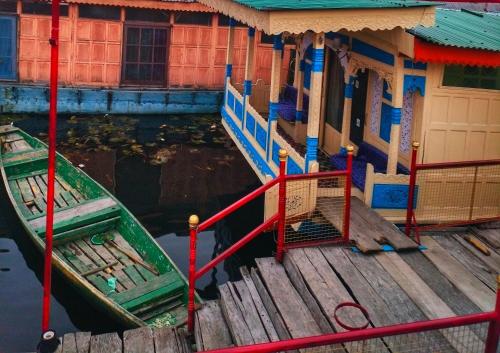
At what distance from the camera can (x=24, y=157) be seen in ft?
48.2

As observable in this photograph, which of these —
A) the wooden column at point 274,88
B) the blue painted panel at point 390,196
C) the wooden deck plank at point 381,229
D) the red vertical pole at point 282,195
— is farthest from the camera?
the wooden column at point 274,88

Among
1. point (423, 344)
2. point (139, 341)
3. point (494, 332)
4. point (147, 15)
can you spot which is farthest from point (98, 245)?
point (147, 15)

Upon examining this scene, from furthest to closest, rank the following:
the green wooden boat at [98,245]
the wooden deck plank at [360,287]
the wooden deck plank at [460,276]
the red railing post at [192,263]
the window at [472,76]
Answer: the window at [472,76]
the green wooden boat at [98,245]
the wooden deck plank at [460,276]
the wooden deck plank at [360,287]
the red railing post at [192,263]

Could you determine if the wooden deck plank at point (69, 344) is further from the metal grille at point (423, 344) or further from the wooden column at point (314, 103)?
the wooden column at point (314, 103)

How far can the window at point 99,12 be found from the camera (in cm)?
2205

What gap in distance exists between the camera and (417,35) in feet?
31.4

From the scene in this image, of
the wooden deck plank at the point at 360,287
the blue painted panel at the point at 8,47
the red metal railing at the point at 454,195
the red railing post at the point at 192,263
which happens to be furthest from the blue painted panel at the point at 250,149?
the blue painted panel at the point at 8,47

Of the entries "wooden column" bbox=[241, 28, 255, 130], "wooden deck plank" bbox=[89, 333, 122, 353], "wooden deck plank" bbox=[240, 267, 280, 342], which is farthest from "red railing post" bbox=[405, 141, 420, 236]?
"wooden column" bbox=[241, 28, 255, 130]

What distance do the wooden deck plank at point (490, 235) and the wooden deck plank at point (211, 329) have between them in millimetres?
4166

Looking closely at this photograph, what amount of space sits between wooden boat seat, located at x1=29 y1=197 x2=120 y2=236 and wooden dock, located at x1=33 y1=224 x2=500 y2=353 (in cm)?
432

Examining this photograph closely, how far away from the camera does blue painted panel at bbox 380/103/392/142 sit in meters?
11.4

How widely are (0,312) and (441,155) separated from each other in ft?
25.7

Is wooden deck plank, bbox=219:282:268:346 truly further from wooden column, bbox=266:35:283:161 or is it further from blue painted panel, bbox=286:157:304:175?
wooden column, bbox=266:35:283:161

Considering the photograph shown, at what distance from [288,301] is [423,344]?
Result: 1710 mm
